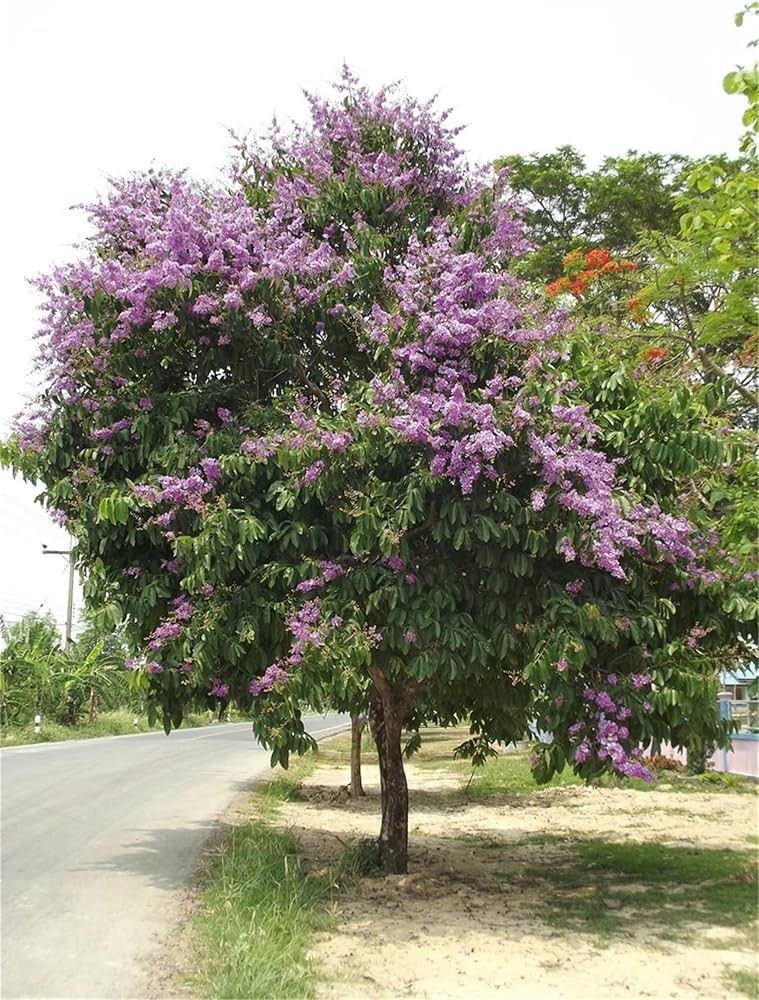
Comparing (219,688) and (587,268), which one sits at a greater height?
(587,268)

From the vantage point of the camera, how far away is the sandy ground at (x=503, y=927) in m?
6.39

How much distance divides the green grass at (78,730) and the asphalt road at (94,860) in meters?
5.08

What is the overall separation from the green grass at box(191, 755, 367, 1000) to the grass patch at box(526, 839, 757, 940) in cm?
211

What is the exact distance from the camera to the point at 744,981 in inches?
251

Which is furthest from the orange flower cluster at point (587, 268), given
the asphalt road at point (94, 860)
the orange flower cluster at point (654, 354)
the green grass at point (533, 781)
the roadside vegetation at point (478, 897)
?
the asphalt road at point (94, 860)

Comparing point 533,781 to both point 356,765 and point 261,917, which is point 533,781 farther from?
point 261,917

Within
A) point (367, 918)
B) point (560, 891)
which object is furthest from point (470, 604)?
point (560, 891)

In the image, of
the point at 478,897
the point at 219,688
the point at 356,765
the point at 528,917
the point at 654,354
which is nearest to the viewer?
the point at 219,688

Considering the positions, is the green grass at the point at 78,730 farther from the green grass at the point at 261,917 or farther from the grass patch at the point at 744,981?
the grass patch at the point at 744,981

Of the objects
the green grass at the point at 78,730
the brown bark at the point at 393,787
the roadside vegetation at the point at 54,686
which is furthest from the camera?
the roadside vegetation at the point at 54,686

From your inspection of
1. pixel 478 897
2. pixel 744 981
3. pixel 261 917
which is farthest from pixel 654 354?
pixel 261 917

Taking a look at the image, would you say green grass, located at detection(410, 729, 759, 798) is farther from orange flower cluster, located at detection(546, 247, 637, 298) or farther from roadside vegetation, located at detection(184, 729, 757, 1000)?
orange flower cluster, located at detection(546, 247, 637, 298)

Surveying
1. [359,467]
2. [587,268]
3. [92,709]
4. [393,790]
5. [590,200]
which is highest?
[590,200]

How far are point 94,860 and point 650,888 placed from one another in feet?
19.3
